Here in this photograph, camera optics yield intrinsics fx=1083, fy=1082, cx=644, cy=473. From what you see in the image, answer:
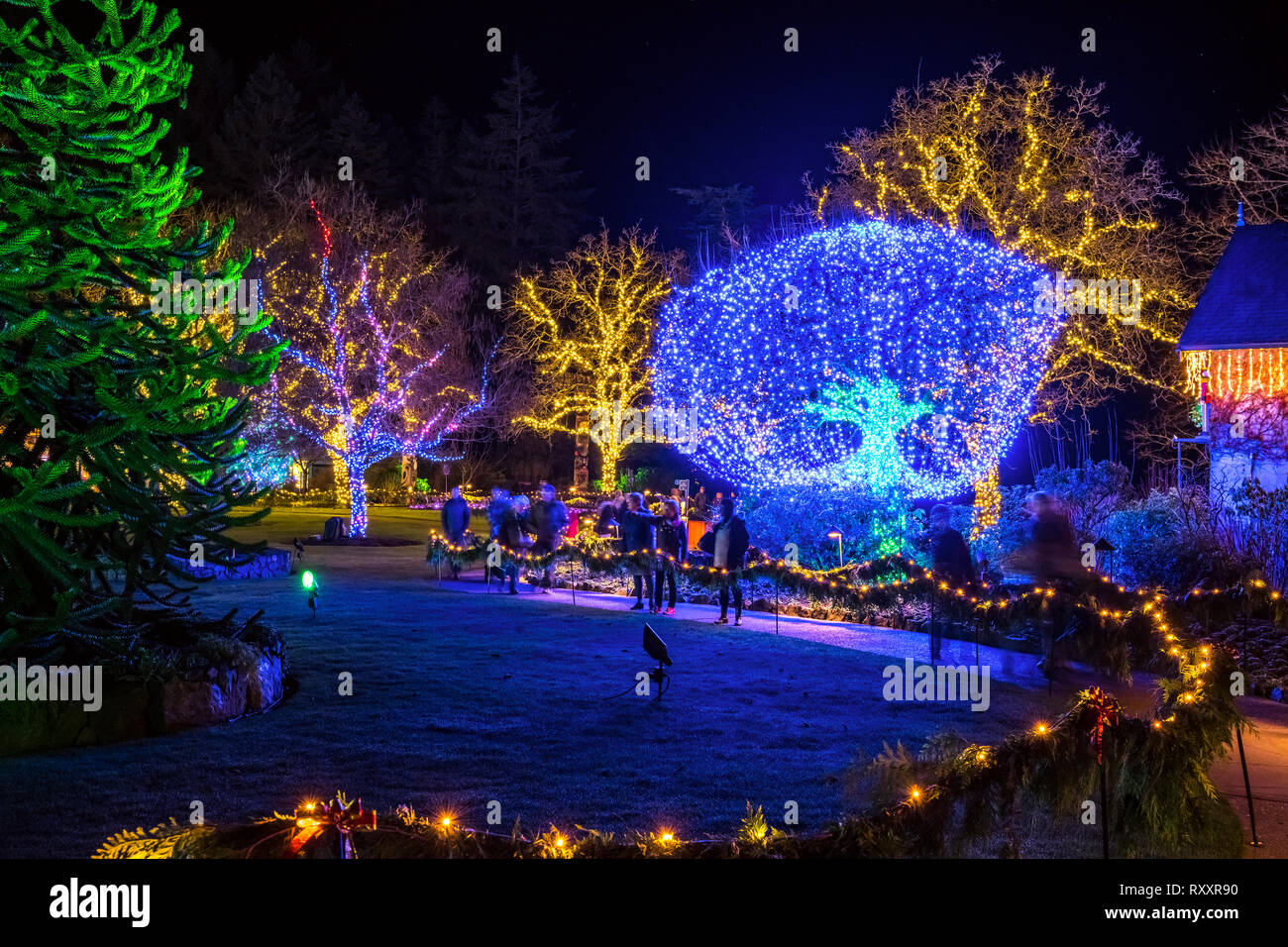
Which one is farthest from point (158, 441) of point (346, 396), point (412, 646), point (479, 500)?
point (479, 500)

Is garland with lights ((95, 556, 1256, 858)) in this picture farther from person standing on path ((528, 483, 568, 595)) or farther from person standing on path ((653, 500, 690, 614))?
person standing on path ((528, 483, 568, 595))

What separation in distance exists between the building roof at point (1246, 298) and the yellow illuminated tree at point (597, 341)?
65.4 feet

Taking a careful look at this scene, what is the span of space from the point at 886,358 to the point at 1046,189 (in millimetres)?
8380

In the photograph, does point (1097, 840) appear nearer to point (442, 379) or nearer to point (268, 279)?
point (268, 279)

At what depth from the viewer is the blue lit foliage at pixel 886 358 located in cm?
2277

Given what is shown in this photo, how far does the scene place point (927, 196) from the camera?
93.2 ft

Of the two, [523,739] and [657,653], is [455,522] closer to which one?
[657,653]

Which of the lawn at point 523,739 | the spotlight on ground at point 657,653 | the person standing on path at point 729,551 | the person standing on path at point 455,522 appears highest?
the person standing on path at point 455,522

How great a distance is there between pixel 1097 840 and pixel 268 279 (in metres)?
29.7

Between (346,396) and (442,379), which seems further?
(442,379)

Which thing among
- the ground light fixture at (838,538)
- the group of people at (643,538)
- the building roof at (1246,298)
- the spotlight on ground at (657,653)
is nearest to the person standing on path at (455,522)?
the group of people at (643,538)

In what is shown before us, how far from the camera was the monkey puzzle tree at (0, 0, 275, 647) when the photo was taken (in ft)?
25.8

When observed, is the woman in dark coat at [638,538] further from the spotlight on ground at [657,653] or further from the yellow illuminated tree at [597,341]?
the yellow illuminated tree at [597,341]

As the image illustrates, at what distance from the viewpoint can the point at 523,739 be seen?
8.25 meters
